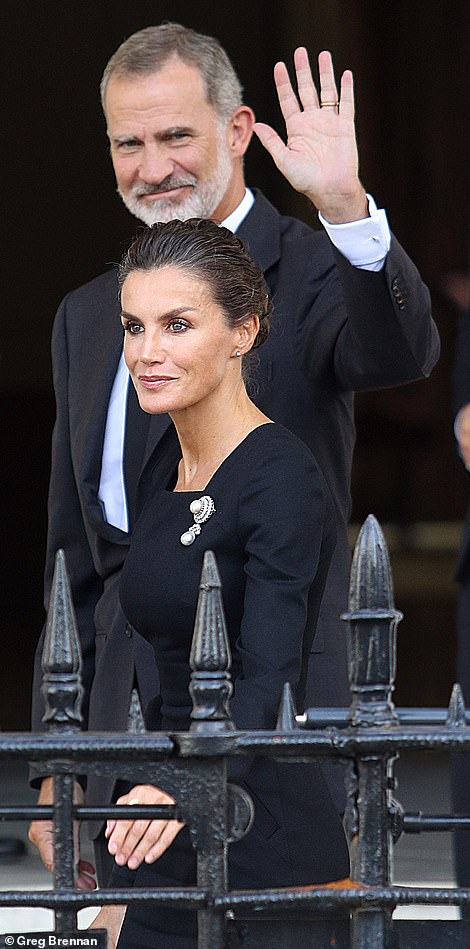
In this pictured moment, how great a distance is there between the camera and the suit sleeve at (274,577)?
185 centimetres

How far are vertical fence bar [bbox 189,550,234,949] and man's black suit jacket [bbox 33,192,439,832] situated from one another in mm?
844

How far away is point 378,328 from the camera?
2.37 metres

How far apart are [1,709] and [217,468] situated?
5.34 metres

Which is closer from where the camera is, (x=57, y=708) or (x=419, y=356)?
(x=57, y=708)

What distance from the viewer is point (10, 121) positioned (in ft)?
26.4

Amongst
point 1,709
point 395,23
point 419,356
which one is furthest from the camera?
point 395,23

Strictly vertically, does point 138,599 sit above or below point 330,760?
above

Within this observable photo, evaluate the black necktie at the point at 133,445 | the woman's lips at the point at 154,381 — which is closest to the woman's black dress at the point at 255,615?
the woman's lips at the point at 154,381

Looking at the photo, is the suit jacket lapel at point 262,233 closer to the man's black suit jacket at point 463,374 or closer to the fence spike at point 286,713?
the man's black suit jacket at point 463,374

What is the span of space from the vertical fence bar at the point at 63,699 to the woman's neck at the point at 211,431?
478mm

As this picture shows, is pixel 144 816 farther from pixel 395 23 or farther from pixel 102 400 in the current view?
pixel 395 23

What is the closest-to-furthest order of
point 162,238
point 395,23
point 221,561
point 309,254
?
point 221,561 < point 162,238 < point 309,254 < point 395,23

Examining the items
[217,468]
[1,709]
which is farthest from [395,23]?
[217,468]

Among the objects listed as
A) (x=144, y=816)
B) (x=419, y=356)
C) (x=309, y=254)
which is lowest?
(x=144, y=816)
